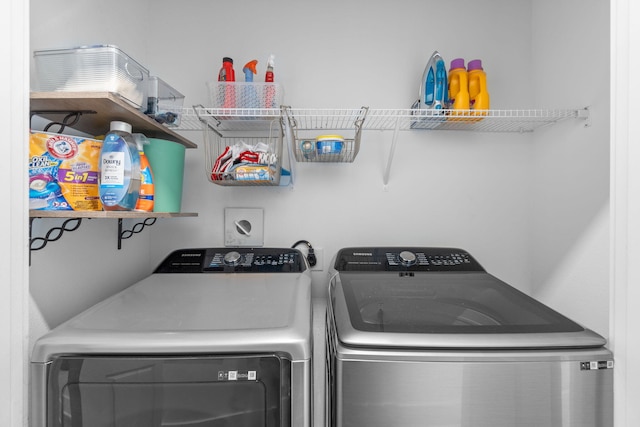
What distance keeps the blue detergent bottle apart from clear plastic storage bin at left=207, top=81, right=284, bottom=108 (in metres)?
0.55

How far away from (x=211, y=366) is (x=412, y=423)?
536 mm

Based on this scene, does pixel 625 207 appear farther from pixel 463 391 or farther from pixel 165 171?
pixel 165 171

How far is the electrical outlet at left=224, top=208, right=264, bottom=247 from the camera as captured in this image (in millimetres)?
1839

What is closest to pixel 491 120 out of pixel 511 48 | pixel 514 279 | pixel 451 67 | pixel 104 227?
pixel 451 67

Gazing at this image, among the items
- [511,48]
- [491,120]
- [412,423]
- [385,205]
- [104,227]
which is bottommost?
[412,423]

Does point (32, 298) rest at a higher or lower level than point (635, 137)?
lower

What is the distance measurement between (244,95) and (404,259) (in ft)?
3.61

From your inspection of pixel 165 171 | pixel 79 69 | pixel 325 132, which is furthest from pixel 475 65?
pixel 79 69

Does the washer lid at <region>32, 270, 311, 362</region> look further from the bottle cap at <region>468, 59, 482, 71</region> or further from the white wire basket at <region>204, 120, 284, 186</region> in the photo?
the bottle cap at <region>468, 59, 482, 71</region>

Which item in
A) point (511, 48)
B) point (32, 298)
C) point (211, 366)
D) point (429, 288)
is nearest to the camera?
point (211, 366)

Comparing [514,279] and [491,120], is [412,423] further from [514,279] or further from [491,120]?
[491,120]

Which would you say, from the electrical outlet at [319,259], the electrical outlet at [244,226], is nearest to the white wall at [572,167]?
the electrical outlet at [319,259]

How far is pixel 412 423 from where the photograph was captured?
2.80 ft

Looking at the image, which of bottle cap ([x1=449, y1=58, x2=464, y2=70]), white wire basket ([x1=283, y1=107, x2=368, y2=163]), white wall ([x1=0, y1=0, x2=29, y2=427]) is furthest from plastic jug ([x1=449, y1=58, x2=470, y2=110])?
white wall ([x1=0, y1=0, x2=29, y2=427])
